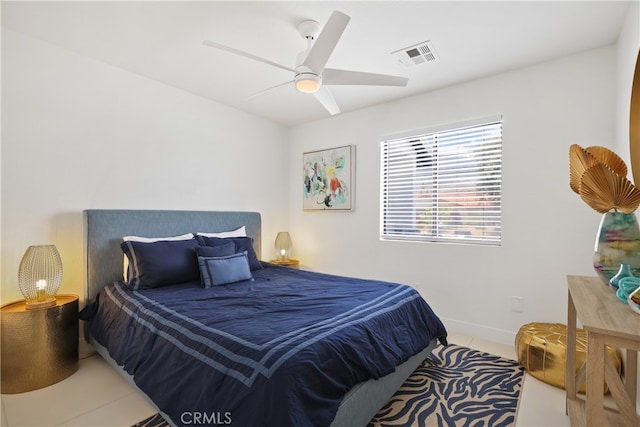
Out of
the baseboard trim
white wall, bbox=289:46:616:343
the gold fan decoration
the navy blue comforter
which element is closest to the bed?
the navy blue comforter

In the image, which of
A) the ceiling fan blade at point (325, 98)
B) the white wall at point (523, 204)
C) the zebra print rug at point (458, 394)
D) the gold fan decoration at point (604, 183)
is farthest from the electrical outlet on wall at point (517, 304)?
the ceiling fan blade at point (325, 98)

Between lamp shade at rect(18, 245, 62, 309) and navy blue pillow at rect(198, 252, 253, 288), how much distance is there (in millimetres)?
1008

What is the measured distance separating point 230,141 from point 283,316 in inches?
105

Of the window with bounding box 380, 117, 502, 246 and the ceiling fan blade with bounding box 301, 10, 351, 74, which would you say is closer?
the ceiling fan blade with bounding box 301, 10, 351, 74

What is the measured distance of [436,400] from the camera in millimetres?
1987

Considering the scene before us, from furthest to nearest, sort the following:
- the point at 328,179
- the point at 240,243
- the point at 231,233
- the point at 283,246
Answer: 1. the point at 283,246
2. the point at 328,179
3. the point at 231,233
4. the point at 240,243

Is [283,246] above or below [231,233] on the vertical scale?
below

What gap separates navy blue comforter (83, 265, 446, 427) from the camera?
4.17 ft

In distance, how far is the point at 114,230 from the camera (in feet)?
8.93

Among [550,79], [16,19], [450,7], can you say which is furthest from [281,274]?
[550,79]

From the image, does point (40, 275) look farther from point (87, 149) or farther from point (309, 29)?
point (309, 29)

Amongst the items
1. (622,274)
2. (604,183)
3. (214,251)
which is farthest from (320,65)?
(622,274)

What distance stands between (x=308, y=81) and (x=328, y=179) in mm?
2165

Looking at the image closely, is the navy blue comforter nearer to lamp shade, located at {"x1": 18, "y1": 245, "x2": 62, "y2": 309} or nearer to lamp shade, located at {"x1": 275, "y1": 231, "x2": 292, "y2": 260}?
lamp shade, located at {"x1": 18, "y1": 245, "x2": 62, "y2": 309}
